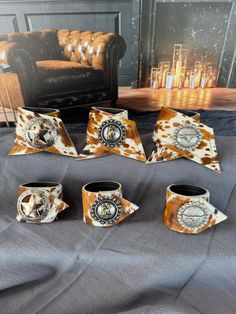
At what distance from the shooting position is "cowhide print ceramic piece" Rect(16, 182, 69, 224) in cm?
61

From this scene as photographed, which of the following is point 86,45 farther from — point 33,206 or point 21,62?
point 33,206

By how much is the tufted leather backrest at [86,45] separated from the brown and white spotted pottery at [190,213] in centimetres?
43

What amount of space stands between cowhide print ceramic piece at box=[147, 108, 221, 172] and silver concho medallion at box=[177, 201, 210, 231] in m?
0.15

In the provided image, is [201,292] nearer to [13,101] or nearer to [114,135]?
[114,135]

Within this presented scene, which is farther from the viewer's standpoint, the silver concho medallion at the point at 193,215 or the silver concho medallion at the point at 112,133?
the silver concho medallion at the point at 112,133

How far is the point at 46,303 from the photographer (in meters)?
0.52

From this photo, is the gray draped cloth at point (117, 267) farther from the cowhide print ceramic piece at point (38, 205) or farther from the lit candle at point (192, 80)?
the lit candle at point (192, 80)

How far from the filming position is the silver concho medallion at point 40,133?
674 millimetres

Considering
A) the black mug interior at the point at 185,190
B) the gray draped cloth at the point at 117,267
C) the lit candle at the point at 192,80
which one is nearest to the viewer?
the gray draped cloth at the point at 117,267

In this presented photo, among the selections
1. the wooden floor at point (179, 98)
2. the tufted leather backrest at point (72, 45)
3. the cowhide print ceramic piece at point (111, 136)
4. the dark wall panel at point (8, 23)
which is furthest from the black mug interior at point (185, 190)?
the dark wall panel at point (8, 23)

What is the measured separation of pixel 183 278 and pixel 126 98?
50 centimetres

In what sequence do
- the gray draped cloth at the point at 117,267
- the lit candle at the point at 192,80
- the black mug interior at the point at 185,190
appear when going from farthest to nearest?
the lit candle at the point at 192,80, the black mug interior at the point at 185,190, the gray draped cloth at the point at 117,267

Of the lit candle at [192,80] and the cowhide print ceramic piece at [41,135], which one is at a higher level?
the lit candle at [192,80]

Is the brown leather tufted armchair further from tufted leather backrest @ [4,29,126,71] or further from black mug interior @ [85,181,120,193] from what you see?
black mug interior @ [85,181,120,193]
